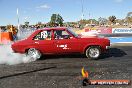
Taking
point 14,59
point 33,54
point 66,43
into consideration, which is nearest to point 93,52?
point 66,43

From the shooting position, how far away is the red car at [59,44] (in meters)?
12.3

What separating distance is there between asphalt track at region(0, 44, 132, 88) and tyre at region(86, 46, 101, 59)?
0.27m

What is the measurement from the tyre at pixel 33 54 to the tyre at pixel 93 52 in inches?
95.3

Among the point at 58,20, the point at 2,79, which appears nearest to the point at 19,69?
the point at 2,79

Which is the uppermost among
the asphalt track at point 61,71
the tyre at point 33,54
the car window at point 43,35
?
the car window at point 43,35

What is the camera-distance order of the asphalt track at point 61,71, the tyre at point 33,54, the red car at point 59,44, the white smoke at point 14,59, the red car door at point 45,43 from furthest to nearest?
the tyre at point 33,54
the red car door at point 45,43
the white smoke at point 14,59
the red car at point 59,44
the asphalt track at point 61,71

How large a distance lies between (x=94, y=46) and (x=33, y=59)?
3048mm

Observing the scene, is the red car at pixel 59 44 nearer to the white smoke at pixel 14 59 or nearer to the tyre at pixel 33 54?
the tyre at pixel 33 54

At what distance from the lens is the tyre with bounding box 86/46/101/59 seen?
12.3 m

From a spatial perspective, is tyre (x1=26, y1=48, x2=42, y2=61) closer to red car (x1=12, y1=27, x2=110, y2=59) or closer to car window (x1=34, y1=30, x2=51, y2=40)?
red car (x1=12, y1=27, x2=110, y2=59)

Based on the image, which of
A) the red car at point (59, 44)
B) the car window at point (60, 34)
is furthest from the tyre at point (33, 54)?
the car window at point (60, 34)

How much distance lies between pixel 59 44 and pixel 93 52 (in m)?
1.67

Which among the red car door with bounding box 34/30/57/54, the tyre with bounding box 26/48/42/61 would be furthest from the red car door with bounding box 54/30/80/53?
the tyre with bounding box 26/48/42/61

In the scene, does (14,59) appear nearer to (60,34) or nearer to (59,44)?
(59,44)
